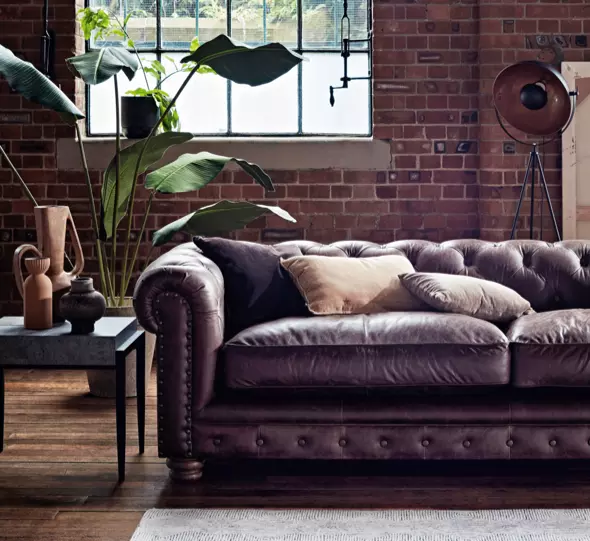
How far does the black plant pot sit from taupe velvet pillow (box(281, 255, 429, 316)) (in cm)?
199

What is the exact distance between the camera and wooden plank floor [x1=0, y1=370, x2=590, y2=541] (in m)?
2.83

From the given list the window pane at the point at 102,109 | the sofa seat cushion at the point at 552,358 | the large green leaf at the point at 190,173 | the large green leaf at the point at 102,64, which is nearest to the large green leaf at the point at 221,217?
the large green leaf at the point at 190,173

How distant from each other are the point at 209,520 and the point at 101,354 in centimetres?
73

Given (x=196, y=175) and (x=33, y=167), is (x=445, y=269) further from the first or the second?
(x=33, y=167)

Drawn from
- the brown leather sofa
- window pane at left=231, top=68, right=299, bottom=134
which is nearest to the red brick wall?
window pane at left=231, top=68, right=299, bottom=134

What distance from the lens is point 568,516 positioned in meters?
2.78

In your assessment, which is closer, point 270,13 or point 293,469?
point 293,469

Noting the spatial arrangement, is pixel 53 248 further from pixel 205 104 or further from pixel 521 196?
Answer: pixel 521 196

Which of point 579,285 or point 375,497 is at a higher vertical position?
point 579,285

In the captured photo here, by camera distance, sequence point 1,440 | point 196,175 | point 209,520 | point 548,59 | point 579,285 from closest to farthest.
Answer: point 209,520, point 1,440, point 579,285, point 196,175, point 548,59

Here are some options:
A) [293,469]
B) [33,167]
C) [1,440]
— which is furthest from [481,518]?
[33,167]

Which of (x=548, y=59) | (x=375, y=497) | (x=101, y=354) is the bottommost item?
(x=375, y=497)

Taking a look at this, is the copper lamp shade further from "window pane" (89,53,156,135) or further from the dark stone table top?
the dark stone table top

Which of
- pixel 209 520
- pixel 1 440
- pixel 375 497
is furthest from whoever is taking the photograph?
pixel 1 440
